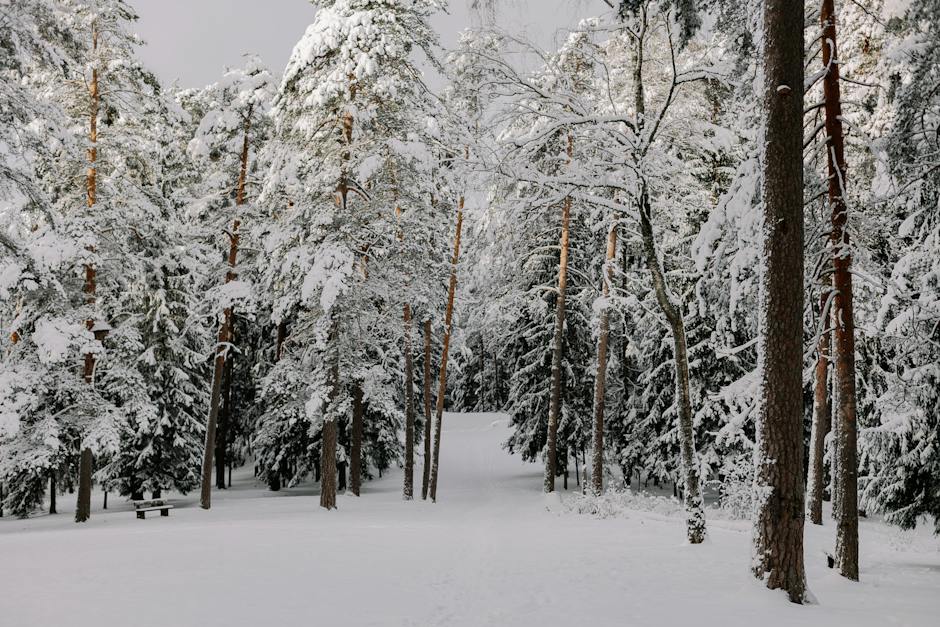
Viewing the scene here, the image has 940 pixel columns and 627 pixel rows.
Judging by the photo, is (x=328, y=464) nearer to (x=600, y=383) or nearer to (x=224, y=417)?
(x=600, y=383)

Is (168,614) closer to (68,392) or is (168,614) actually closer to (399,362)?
(68,392)

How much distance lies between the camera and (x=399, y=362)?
29.9 meters

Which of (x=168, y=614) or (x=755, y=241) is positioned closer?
(x=168, y=614)

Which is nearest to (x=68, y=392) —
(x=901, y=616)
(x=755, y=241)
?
(x=755, y=241)

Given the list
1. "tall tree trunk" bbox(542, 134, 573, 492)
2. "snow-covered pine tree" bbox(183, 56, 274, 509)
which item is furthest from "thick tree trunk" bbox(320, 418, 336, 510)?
"tall tree trunk" bbox(542, 134, 573, 492)

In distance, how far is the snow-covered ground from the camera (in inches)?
243

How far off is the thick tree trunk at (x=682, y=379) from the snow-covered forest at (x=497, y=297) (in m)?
0.06

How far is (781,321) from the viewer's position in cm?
666

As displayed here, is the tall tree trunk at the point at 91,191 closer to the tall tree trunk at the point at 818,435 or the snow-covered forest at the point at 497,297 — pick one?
the snow-covered forest at the point at 497,297

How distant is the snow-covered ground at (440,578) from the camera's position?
20.3ft

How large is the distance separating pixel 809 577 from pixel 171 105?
18158mm

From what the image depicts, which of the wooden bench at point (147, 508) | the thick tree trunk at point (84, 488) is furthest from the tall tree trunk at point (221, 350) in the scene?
the thick tree trunk at point (84, 488)

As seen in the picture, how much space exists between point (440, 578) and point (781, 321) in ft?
17.3

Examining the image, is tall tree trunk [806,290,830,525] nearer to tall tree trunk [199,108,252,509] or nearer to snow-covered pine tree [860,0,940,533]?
snow-covered pine tree [860,0,940,533]
